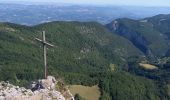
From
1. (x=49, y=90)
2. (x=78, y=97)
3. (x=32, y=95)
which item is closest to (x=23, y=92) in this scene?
(x=32, y=95)

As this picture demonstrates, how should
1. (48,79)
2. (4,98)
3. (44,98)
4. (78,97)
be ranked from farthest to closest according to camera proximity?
(78,97), (48,79), (44,98), (4,98)

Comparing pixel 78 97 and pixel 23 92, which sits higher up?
pixel 23 92

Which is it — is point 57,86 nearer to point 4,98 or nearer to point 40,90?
point 40,90

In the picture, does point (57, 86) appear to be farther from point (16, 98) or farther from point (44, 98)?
point (16, 98)

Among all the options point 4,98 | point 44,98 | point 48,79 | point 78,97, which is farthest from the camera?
point 78,97

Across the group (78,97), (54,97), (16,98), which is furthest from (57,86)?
(78,97)

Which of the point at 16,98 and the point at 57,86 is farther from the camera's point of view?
the point at 57,86
